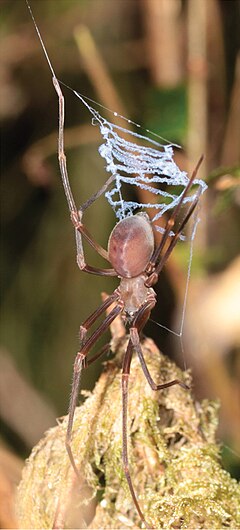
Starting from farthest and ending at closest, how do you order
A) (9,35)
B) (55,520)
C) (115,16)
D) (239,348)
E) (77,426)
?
1. (115,16)
2. (9,35)
3. (239,348)
4. (77,426)
5. (55,520)

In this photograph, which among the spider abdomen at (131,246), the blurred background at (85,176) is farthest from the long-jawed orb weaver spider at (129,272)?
the blurred background at (85,176)

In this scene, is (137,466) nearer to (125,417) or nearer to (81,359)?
(125,417)

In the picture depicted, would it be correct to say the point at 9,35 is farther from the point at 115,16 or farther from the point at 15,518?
the point at 15,518

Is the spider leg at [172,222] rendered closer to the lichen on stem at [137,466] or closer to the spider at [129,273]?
the spider at [129,273]

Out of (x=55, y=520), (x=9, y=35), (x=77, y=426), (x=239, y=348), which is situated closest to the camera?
(x=55, y=520)

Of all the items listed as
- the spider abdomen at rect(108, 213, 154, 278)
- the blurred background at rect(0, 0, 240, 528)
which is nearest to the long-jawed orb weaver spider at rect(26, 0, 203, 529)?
the spider abdomen at rect(108, 213, 154, 278)

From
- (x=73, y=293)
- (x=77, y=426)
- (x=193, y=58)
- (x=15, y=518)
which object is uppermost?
(x=193, y=58)

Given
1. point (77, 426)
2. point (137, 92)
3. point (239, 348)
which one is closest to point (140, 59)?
point (137, 92)
